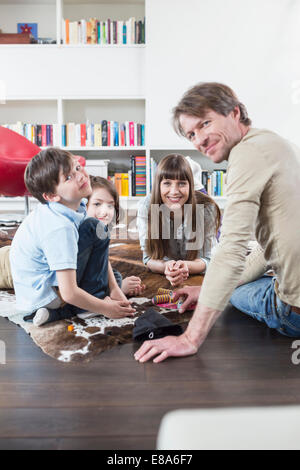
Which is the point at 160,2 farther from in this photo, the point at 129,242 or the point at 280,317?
the point at 280,317

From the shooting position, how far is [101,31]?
12.3 feet

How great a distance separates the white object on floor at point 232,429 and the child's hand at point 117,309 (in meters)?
0.51

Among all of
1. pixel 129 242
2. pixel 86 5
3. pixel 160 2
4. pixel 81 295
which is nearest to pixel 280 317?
pixel 81 295

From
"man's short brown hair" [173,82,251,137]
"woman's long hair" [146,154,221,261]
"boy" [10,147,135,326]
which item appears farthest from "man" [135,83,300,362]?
"woman's long hair" [146,154,221,261]

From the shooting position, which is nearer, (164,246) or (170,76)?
(164,246)

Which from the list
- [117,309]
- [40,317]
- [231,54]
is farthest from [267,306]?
[231,54]

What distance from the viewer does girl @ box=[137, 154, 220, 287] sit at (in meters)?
1.84

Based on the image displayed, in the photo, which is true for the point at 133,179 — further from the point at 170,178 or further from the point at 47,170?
the point at 47,170

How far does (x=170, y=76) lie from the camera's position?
3.74m

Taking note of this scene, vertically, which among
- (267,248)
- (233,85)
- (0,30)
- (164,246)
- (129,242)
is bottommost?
(129,242)

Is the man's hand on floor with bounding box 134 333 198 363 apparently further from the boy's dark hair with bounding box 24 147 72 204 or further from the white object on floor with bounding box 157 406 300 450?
the boy's dark hair with bounding box 24 147 72 204

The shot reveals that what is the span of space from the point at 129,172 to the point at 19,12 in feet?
6.40

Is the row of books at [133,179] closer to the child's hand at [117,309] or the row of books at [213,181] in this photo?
the row of books at [213,181]

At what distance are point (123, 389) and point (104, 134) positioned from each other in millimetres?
3292
